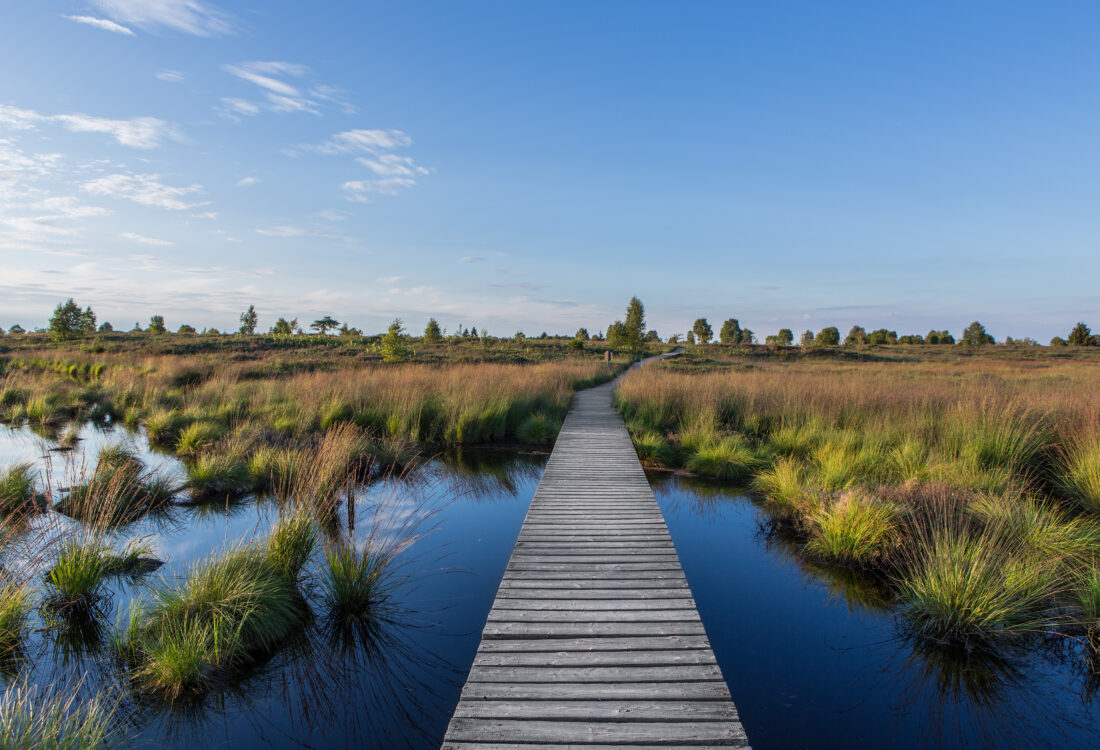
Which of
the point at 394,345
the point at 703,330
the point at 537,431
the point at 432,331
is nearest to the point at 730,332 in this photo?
the point at 703,330

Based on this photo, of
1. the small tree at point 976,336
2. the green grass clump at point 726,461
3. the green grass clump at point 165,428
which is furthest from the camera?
the small tree at point 976,336

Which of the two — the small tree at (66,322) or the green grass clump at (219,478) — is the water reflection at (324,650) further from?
the small tree at (66,322)

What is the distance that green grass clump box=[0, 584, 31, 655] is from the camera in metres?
3.89

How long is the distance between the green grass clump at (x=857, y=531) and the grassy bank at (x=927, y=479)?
14 millimetres

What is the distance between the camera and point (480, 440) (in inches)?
493

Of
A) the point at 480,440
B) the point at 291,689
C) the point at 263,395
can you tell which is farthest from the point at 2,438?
the point at 291,689

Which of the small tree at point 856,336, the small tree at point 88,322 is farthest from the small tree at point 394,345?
the small tree at point 856,336

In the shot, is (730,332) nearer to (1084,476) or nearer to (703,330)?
(703,330)

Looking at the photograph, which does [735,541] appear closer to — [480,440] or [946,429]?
[946,429]

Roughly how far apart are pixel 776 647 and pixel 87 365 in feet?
103

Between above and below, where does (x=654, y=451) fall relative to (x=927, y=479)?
below

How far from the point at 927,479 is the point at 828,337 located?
64.0 meters

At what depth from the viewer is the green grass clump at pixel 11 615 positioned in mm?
3887

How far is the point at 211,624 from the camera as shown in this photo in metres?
3.84
